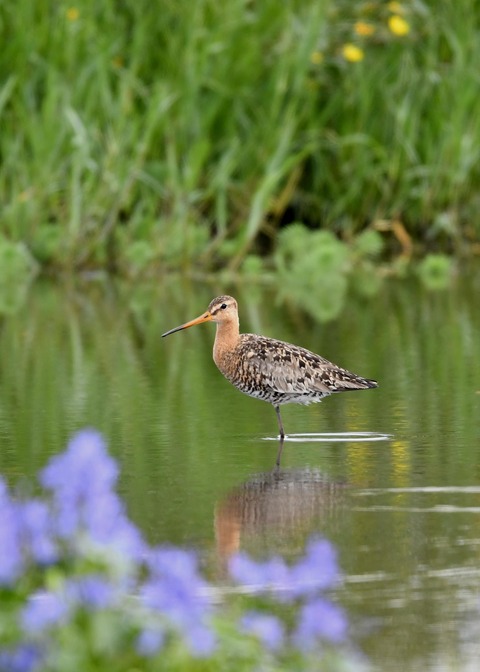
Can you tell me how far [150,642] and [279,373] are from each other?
499cm

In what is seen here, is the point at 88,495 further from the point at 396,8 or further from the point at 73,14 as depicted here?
the point at 396,8

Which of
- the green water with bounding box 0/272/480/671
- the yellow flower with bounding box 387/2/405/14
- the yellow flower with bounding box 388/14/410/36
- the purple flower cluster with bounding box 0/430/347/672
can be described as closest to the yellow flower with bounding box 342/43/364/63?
the yellow flower with bounding box 388/14/410/36

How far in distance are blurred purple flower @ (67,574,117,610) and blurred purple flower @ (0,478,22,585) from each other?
0.14 m

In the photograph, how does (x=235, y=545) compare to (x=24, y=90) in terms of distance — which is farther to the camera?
(x=24, y=90)

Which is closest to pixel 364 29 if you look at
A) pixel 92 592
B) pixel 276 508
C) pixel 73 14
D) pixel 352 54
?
pixel 352 54

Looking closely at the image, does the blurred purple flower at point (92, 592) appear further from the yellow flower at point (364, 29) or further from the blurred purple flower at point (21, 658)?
the yellow flower at point (364, 29)

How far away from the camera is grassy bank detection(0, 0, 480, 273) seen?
604 inches

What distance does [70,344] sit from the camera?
1205cm

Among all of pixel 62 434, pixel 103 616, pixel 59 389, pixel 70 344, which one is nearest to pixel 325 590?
pixel 103 616

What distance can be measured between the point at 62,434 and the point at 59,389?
159 centimetres

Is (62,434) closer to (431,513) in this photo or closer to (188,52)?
(431,513)

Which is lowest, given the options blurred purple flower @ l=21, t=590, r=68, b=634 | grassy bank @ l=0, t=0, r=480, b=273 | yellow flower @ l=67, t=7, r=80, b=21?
blurred purple flower @ l=21, t=590, r=68, b=634

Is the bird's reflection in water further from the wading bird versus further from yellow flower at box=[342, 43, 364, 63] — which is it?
yellow flower at box=[342, 43, 364, 63]

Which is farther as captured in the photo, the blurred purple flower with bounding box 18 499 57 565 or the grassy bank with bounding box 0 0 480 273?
the grassy bank with bounding box 0 0 480 273
